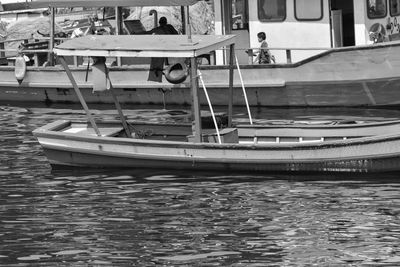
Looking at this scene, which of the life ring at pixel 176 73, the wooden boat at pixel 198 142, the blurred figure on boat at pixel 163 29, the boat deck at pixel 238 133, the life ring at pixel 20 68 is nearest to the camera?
the wooden boat at pixel 198 142

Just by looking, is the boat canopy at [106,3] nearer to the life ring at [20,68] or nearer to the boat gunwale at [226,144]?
the life ring at [20,68]

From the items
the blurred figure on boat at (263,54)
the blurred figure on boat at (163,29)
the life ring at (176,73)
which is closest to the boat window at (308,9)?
the blurred figure on boat at (263,54)

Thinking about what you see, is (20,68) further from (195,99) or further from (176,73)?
(195,99)

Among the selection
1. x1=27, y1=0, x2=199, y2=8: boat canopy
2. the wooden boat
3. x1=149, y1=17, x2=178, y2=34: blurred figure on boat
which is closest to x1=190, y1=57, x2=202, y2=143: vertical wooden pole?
the wooden boat

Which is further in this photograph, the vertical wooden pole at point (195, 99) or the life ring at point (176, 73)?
the life ring at point (176, 73)

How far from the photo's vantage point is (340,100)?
87.9 ft

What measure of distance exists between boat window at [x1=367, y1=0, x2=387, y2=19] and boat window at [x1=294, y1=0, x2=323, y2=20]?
1.06m

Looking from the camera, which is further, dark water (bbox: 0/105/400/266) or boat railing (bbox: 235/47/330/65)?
boat railing (bbox: 235/47/330/65)

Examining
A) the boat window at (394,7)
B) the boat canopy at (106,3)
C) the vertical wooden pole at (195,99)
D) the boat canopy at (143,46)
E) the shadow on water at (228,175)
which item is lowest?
the shadow on water at (228,175)

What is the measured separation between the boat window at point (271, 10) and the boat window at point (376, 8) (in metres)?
1.94

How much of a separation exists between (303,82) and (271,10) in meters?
1.84

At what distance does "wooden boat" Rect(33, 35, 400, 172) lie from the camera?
19.0 m

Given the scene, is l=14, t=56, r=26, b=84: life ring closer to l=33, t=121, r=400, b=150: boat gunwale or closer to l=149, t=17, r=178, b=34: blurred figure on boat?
l=149, t=17, r=178, b=34: blurred figure on boat

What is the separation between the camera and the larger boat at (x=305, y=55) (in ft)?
85.3
